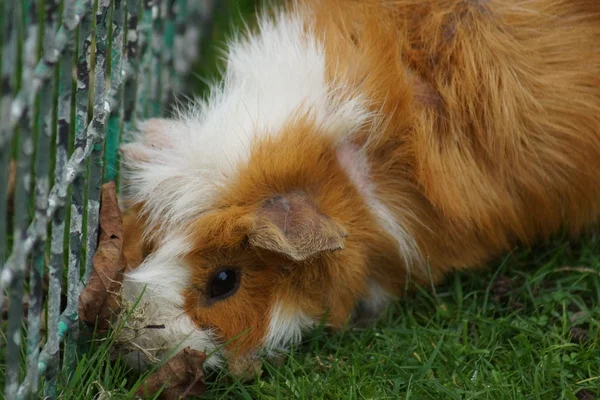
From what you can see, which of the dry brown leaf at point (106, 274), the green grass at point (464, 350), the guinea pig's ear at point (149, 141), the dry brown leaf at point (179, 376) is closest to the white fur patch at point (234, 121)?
the guinea pig's ear at point (149, 141)

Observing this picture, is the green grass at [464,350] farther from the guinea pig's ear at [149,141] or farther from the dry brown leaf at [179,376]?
the guinea pig's ear at [149,141]

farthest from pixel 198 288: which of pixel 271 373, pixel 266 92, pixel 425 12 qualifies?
pixel 425 12

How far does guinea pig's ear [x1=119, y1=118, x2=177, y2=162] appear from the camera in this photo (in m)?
2.42

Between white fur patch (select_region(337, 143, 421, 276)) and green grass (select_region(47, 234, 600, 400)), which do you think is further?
white fur patch (select_region(337, 143, 421, 276))

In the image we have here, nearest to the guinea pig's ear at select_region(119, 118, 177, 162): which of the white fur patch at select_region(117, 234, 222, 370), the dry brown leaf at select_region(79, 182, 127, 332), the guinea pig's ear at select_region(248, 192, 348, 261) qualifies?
the dry brown leaf at select_region(79, 182, 127, 332)

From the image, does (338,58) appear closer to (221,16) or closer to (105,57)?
(105,57)

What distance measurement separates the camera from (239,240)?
2242 mm

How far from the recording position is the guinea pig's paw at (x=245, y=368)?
2.31 m

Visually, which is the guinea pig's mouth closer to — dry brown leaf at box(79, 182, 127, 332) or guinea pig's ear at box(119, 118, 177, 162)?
dry brown leaf at box(79, 182, 127, 332)

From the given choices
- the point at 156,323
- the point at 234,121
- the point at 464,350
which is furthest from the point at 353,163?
the point at 156,323

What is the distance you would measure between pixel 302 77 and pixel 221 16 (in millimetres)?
1512

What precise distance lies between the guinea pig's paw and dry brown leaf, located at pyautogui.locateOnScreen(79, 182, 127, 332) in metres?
0.36

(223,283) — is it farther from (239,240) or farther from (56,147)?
(56,147)

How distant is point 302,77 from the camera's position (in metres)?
2.47
